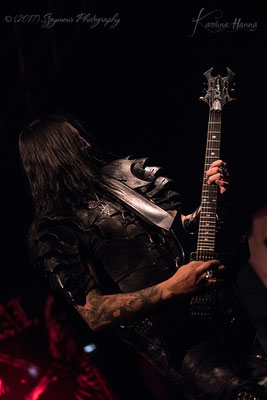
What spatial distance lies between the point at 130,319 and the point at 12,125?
224 cm

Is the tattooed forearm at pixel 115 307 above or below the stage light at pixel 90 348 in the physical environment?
above

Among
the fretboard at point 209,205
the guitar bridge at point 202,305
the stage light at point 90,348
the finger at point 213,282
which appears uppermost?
the fretboard at point 209,205

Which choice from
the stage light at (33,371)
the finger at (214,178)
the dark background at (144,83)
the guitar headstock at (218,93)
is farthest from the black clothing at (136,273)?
the stage light at (33,371)

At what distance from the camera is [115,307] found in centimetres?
173

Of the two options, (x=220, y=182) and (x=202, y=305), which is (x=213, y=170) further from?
(x=202, y=305)

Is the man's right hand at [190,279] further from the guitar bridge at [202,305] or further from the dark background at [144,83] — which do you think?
the dark background at [144,83]

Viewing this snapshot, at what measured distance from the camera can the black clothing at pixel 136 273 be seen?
175cm

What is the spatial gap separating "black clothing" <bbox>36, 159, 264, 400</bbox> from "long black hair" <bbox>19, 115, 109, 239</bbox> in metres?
0.09

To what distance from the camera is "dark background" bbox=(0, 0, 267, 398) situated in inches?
105

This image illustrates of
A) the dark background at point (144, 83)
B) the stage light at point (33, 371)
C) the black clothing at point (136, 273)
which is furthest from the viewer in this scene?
the stage light at point (33, 371)

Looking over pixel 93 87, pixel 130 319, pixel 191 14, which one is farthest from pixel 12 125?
pixel 130 319

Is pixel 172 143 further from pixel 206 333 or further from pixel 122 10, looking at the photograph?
pixel 206 333

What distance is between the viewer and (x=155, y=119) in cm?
296

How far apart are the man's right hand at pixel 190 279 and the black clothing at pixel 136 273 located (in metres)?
0.07
